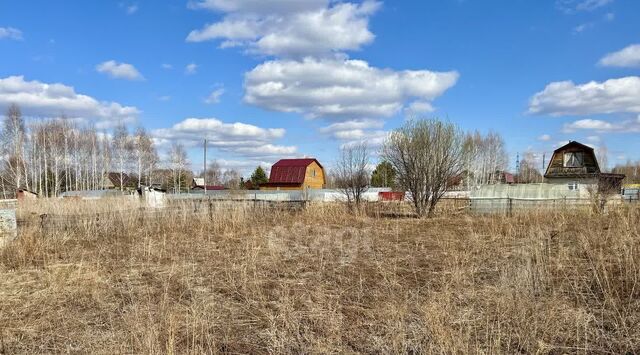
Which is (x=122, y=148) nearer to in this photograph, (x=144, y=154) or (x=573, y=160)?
(x=144, y=154)

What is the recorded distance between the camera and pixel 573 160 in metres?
37.8

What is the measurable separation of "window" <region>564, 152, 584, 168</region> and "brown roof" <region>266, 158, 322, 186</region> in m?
26.5

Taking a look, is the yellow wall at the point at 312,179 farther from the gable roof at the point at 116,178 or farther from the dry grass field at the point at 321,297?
the dry grass field at the point at 321,297

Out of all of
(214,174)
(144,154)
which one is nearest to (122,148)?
(144,154)

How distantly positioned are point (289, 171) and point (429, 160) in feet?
117

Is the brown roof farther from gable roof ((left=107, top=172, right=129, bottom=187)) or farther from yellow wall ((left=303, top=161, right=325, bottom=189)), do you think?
gable roof ((left=107, top=172, right=129, bottom=187))

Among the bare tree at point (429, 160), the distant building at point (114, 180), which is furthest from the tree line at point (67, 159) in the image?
the bare tree at point (429, 160)

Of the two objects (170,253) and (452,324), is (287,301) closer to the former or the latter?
(452,324)

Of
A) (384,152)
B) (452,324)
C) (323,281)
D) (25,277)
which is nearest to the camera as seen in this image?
(452,324)

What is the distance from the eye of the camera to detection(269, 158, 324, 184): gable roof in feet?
171

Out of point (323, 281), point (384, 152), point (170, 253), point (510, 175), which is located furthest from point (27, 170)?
point (510, 175)

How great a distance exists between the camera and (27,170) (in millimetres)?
42125

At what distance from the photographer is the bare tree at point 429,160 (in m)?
18.2

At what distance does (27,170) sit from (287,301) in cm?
4610
